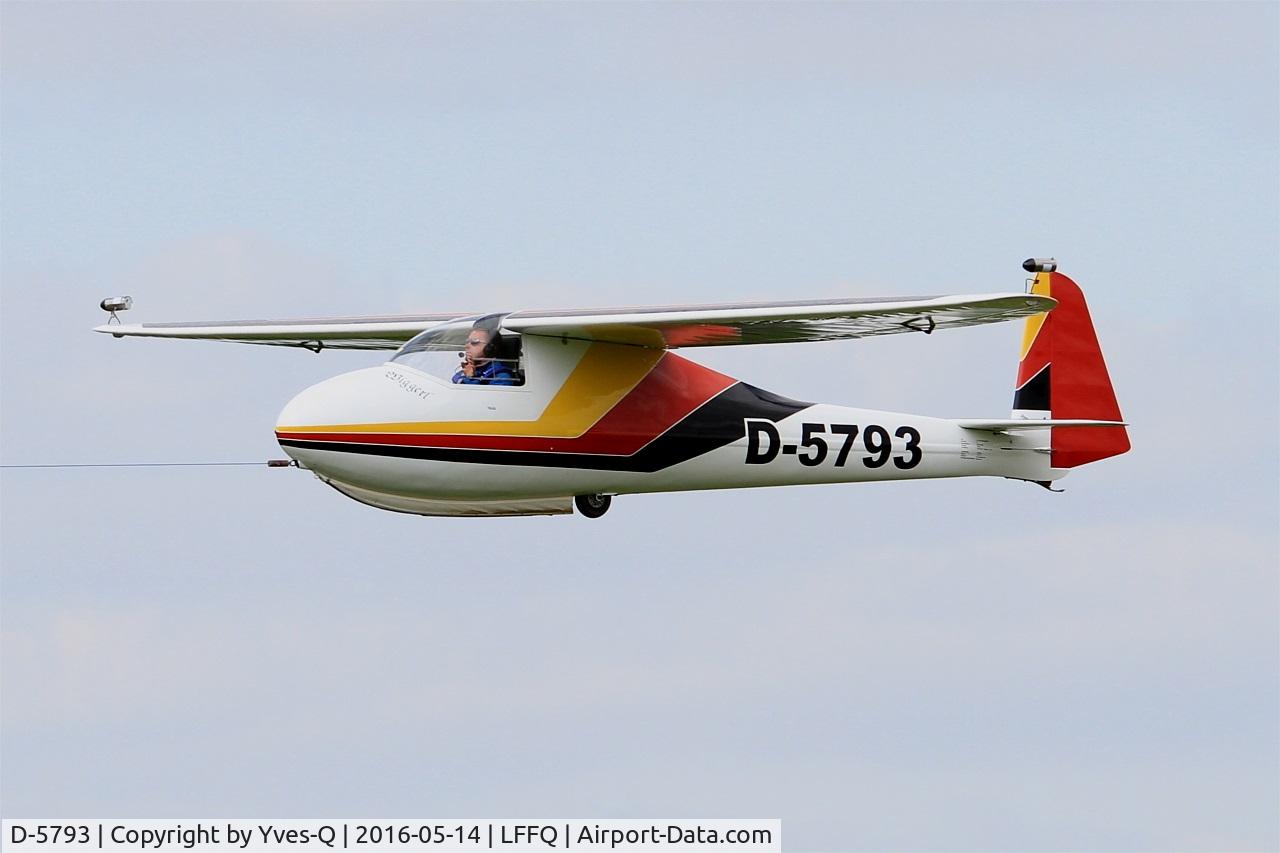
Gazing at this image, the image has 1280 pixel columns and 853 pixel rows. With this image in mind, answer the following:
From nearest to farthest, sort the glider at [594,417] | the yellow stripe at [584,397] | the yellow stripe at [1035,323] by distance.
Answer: the glider at [594,417]
the yellow stripe at [584,397]
the yellow stripe at [1035,323]

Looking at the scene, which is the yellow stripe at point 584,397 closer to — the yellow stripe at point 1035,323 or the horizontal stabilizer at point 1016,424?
the horizontal stabilizer at point 1016,424

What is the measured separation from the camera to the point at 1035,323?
90.1 ft

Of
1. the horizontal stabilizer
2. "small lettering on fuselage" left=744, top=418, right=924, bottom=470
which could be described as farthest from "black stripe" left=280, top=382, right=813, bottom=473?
the horizontal stabilizer

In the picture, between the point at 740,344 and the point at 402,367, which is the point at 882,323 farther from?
the point at 402,367

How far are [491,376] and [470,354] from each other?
31cm

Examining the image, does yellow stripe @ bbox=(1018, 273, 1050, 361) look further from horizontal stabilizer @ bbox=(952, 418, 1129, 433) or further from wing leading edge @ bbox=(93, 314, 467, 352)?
wing leading edge @ bbox=(93, 314, 467, 352)

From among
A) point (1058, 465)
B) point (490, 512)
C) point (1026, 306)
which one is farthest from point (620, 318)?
point (1058, 465)

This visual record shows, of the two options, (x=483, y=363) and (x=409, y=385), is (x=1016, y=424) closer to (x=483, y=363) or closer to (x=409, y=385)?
(x=483, y=363)

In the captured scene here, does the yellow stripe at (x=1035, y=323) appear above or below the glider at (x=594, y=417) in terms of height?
above

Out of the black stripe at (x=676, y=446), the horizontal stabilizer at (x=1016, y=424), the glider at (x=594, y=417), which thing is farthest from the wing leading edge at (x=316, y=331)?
the horizontal stabilizer at (x=1016, y=424)

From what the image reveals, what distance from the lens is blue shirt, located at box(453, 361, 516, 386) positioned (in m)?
22.8

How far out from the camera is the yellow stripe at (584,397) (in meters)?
22.7

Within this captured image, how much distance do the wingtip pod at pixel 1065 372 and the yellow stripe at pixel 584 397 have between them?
5.61 meters

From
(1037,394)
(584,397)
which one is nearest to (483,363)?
(584,397)
